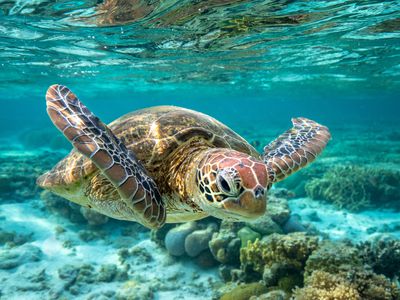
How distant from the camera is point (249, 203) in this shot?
263cm

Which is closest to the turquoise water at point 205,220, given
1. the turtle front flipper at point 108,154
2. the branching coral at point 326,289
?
→ the branching coral at point 326,289

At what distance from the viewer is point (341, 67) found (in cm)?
2223

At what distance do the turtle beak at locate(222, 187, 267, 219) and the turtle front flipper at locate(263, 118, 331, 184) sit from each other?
4.34 feet

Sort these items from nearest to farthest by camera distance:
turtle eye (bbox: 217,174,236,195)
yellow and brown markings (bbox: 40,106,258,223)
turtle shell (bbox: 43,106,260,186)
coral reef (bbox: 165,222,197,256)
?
turtle eye (bbox: 217,174,236,195) → yellow and brown markings (bbox: 40,106,258,223) → turtle shell (bbox: 43,106,260,186) → coral reef (bbox: 165,222,197,256)

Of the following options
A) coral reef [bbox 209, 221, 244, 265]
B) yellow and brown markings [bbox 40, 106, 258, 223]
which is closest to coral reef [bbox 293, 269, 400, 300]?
yellow and brown markings [bbox 40, 106, 258, 223]

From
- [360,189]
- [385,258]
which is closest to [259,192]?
[385,258]

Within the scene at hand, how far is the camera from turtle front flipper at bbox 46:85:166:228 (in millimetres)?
3154

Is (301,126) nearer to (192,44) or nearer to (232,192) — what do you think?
(232,192)

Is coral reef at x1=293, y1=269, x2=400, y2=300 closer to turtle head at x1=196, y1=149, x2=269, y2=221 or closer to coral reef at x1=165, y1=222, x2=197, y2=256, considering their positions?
turtle head at x1=196, y1=149, x2=269, y2=221

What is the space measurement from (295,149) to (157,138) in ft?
6.67

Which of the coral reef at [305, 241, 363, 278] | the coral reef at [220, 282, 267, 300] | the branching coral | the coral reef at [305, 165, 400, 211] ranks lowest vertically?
the coral reef at [305, 165, 400, 211]

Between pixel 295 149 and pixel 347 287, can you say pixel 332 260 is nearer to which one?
pixel 347 287

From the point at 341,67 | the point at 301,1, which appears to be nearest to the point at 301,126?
the point at 301,1

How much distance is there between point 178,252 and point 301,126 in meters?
4.43
